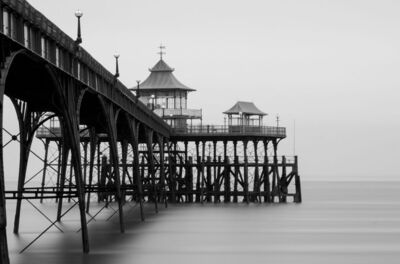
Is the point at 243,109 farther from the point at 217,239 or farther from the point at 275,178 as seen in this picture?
the point at 217,239

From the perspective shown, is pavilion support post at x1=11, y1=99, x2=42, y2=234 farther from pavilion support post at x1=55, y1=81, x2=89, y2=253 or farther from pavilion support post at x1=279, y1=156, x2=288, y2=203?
pavilion support post at x1=279, y1=156, x2=288, y2=203

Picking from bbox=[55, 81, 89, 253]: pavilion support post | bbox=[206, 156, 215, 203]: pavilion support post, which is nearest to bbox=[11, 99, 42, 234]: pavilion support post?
bbox=[55, 81, 89, 253]: pavilion support post

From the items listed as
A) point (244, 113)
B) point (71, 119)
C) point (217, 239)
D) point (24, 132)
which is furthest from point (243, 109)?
point (71, 119)

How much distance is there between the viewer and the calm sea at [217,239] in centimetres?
4731

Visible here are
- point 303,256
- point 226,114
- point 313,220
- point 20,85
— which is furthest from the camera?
point 226,114

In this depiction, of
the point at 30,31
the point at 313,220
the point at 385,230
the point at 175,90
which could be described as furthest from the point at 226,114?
the point at 30,31

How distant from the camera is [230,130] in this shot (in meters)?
102

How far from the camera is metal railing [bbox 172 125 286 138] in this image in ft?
331

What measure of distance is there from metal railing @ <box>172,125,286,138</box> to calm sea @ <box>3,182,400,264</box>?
546 inches

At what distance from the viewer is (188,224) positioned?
70188mm

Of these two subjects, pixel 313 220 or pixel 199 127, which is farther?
pixel 199 127

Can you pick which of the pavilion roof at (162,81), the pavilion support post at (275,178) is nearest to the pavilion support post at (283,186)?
the pavilion support post at (275,178)

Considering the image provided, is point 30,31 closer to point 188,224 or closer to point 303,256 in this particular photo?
point 303,256

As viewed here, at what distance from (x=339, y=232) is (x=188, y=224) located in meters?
9.68
